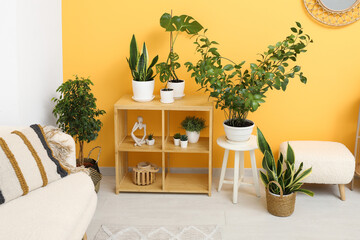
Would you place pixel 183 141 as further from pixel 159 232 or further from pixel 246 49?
pixel 246 49

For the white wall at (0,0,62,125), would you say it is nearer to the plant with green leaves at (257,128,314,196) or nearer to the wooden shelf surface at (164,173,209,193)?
the wooden shelf surface at (164,173,209,193)

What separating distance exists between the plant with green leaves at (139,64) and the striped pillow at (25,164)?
0.94m

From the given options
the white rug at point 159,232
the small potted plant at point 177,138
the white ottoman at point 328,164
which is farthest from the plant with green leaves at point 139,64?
the white ottoman at point 328,164

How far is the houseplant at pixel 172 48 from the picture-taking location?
3238 millimetres

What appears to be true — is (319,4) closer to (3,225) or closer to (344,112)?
(344,112)

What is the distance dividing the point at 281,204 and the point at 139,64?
4.72 feet

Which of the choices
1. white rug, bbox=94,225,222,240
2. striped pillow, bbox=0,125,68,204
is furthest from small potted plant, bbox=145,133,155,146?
striped pillow, bbox=0,125,68,204

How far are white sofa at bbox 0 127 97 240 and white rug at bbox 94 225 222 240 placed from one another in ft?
1.24

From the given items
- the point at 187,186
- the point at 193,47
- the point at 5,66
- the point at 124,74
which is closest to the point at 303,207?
the point at 187,186

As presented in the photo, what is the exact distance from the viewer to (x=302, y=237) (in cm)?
269

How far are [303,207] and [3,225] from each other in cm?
210

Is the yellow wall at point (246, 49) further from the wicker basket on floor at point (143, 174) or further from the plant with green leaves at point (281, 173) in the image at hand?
the plant with green leaves at point (281, 173)

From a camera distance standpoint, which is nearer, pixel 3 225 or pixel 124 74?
pixel 3 225

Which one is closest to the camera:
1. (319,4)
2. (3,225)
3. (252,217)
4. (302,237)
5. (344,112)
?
(3,225)
